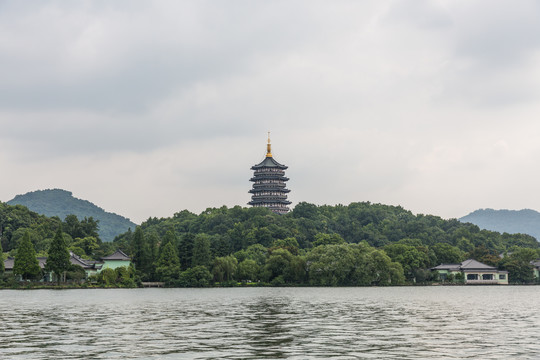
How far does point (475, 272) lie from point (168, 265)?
55488 mm

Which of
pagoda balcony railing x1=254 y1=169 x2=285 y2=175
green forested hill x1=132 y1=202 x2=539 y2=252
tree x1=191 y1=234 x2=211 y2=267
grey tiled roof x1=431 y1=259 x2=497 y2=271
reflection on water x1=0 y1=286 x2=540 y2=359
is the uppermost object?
pagoda balcony railing x1=254 y1=169 x2=285 y2=175

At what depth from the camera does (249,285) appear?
96.3 m

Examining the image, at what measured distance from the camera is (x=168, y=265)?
298ft

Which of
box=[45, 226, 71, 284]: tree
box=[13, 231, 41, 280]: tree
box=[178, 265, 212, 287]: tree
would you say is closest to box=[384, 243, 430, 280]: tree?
box=[178, 265, 212, 287]: tree

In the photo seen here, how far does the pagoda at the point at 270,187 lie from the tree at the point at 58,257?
101224 millimetres

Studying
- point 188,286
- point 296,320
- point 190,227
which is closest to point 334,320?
point 296,320

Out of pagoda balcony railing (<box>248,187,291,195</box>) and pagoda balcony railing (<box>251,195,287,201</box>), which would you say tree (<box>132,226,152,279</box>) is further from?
pagoda balcony railing (<box>248,187,291,195</box>)

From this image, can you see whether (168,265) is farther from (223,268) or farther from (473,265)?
(473,265)

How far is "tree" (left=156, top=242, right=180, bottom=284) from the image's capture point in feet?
293

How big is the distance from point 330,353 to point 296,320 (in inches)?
469

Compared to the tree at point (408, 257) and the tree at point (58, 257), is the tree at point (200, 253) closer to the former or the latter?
the tree at point (58, 257)

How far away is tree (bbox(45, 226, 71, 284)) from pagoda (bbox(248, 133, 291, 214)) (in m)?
101

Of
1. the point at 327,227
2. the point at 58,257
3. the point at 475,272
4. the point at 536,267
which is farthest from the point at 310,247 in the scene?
the point at 58,257

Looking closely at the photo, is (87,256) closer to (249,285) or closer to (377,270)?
(249,285)
